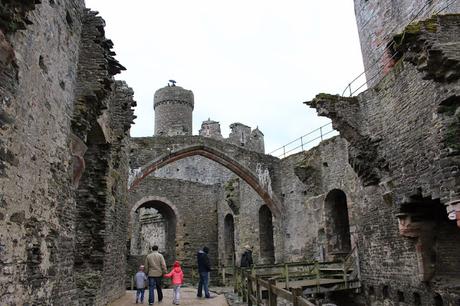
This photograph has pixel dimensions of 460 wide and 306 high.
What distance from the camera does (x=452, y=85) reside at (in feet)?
22.0

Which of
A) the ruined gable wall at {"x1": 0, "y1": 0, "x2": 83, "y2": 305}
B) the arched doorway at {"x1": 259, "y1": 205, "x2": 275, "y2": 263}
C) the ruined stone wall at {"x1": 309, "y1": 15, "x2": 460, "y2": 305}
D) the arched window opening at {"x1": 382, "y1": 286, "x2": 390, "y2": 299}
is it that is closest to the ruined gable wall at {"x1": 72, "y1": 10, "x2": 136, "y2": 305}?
the ruined gable wall at {"x1": 0, "y1": 0, "x2": 83, "y2": 305}

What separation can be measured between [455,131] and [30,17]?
6626 millimetres

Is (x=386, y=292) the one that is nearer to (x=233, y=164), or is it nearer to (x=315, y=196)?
(x=315, y=196)

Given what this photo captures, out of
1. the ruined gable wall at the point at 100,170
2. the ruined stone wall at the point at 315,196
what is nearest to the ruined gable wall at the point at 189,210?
the ruined stone wall at the point at 315,196

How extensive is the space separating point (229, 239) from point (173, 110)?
1540 cm

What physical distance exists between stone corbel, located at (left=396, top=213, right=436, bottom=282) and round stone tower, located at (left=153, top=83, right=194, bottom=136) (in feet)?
80.2

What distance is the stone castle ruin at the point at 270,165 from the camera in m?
4.40

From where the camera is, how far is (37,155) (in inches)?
184

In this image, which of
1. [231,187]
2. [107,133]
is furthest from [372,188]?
[231,187]

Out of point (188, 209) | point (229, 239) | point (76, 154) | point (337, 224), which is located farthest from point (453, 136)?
point (229, 239)

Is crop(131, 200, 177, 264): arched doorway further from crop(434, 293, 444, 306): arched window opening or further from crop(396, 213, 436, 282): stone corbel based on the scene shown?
crop(434, 293, 444, 306): arched window opening

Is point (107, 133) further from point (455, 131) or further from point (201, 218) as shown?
point (201, 218)

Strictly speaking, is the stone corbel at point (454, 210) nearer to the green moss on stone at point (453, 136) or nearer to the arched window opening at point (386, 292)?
the green moss on stone at point (453, 136)

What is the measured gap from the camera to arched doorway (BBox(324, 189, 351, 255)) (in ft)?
43.7
